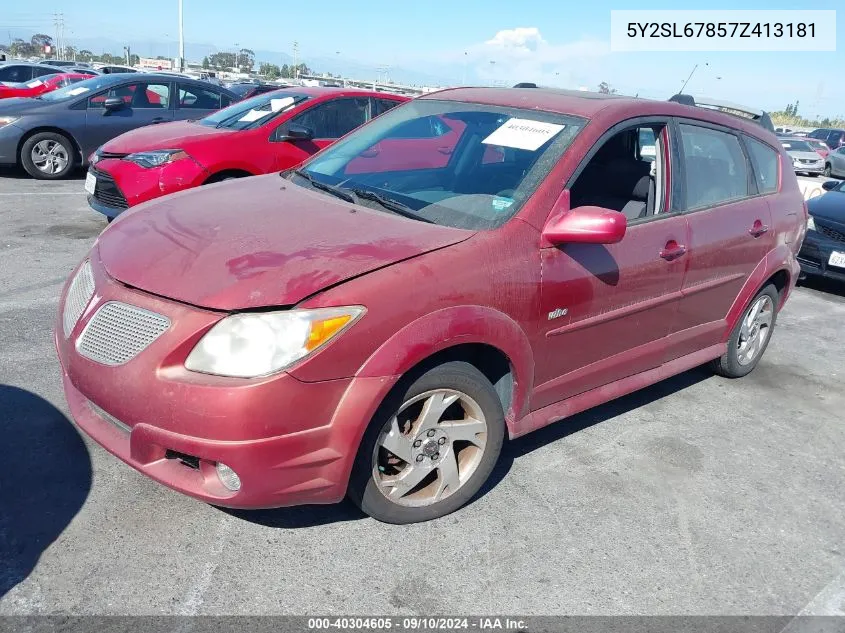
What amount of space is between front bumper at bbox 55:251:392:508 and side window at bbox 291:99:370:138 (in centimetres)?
553

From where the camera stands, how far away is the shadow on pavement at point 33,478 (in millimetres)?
2783

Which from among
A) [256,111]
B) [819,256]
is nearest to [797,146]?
[819,256]

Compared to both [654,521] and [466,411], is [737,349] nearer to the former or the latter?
[654,521]

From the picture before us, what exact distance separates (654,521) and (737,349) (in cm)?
204

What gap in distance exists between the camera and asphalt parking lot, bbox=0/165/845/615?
2713 mm

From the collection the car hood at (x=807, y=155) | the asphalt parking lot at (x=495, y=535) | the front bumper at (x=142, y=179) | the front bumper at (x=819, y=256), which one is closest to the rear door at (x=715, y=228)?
the asphalt parking lot at (x=495, y=535)

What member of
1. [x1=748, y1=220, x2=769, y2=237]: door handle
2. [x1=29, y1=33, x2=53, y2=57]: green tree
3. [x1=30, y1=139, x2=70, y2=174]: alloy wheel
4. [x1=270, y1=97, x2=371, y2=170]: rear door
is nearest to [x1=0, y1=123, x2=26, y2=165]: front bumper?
[x1=30, y1=139, x2=70, y2=174]: alloy wheel

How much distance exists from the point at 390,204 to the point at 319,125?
16.2ft

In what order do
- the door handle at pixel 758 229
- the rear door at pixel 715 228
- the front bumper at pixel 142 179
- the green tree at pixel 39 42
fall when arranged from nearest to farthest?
the rear door at pixel 715 228 → the door handle at pixel 758 229 → the front bumper at pixel 142 179 → the green tree at pixel 39 42

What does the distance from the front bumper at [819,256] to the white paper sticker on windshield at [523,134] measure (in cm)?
542

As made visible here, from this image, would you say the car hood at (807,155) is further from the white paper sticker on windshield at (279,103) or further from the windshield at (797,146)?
the white paper sticker on windshield at (279,103)

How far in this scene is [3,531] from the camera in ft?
9.37

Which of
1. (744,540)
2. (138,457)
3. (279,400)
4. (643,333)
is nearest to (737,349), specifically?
(643,333)

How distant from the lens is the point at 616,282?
362 cm
